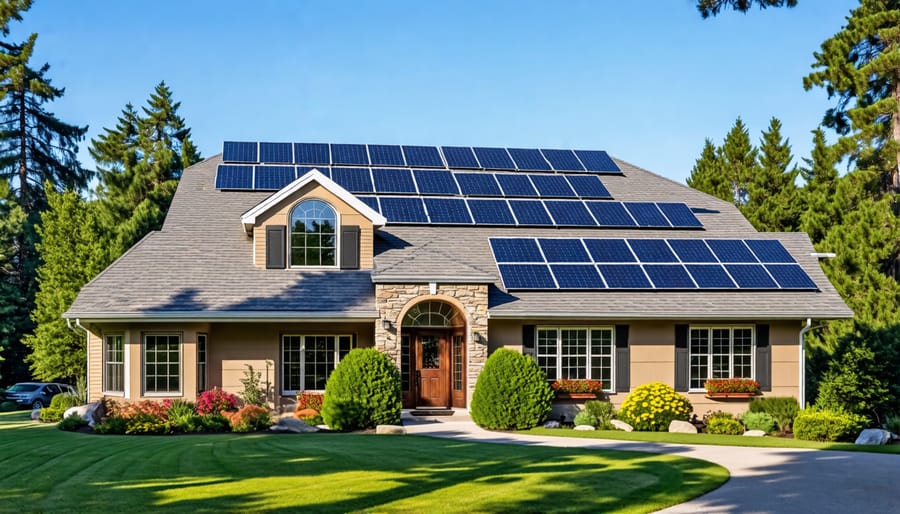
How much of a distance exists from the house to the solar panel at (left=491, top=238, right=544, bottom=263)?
59mm

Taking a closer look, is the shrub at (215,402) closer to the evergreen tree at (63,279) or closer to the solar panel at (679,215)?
the evergreen tree at (63,279)

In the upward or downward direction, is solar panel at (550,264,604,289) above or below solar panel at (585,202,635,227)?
below

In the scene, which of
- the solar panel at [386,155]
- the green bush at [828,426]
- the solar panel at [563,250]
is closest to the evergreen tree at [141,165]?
the solar panel at [386,155]

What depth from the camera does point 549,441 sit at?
18578 millimetres

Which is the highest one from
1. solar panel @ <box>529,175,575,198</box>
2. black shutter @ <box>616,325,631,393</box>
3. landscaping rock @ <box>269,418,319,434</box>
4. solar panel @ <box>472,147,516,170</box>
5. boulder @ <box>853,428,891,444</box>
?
solar panel @ <box>472,147,516,170</box>

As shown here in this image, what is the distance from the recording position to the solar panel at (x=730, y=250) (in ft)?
83.0

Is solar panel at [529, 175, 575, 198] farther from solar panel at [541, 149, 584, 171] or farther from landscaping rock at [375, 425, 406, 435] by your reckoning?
landscaping rock at [375, 425, 406, 435]

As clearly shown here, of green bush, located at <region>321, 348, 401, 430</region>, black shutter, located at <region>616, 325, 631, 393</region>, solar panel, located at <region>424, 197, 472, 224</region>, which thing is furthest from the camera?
solar panel, located at <region>424, 197, 472, 224</region>

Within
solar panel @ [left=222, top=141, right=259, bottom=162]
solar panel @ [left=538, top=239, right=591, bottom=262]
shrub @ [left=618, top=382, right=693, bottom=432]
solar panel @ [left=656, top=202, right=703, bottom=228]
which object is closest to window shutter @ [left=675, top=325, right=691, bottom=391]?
shrub @ [left=618, top=382, right=693, bottom=432]

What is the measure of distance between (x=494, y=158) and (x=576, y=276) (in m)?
8.54

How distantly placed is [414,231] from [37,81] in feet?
106

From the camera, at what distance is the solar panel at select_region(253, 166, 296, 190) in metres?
27.9

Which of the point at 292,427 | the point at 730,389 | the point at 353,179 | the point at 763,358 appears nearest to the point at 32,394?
the point at 353,179

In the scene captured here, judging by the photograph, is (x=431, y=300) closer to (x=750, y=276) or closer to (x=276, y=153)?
(x=750, y=276)
